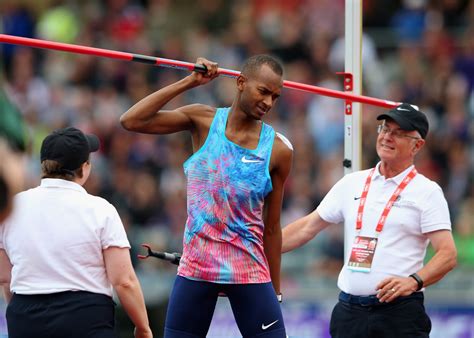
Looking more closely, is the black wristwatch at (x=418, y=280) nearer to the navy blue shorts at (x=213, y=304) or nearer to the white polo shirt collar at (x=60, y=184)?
the navy blue shorts at (x=213, y=304)

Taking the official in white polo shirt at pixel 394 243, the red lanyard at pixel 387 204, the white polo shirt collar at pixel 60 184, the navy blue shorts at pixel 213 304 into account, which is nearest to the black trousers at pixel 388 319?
the official in white polo shirt at pixel 394 243

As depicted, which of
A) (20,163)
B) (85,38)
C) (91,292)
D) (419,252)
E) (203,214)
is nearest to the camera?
(20,163)

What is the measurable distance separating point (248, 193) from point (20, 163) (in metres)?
2.63

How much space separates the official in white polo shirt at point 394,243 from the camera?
227 inches

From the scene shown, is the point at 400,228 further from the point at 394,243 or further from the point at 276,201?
the point at 276,201

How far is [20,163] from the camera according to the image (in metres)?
2.86

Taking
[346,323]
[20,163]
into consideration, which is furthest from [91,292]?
[20,163]

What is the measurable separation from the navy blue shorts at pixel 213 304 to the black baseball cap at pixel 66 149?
2.86 feet

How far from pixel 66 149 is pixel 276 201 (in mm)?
1152

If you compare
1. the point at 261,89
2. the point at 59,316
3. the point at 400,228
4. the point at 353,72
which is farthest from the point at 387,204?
the point at 59,316

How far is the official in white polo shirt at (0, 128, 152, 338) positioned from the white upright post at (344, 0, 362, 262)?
85.7 inches

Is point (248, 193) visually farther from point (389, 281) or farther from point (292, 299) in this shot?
point (292, 299)

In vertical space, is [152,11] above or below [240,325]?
above

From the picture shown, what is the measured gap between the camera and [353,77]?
677 cm
